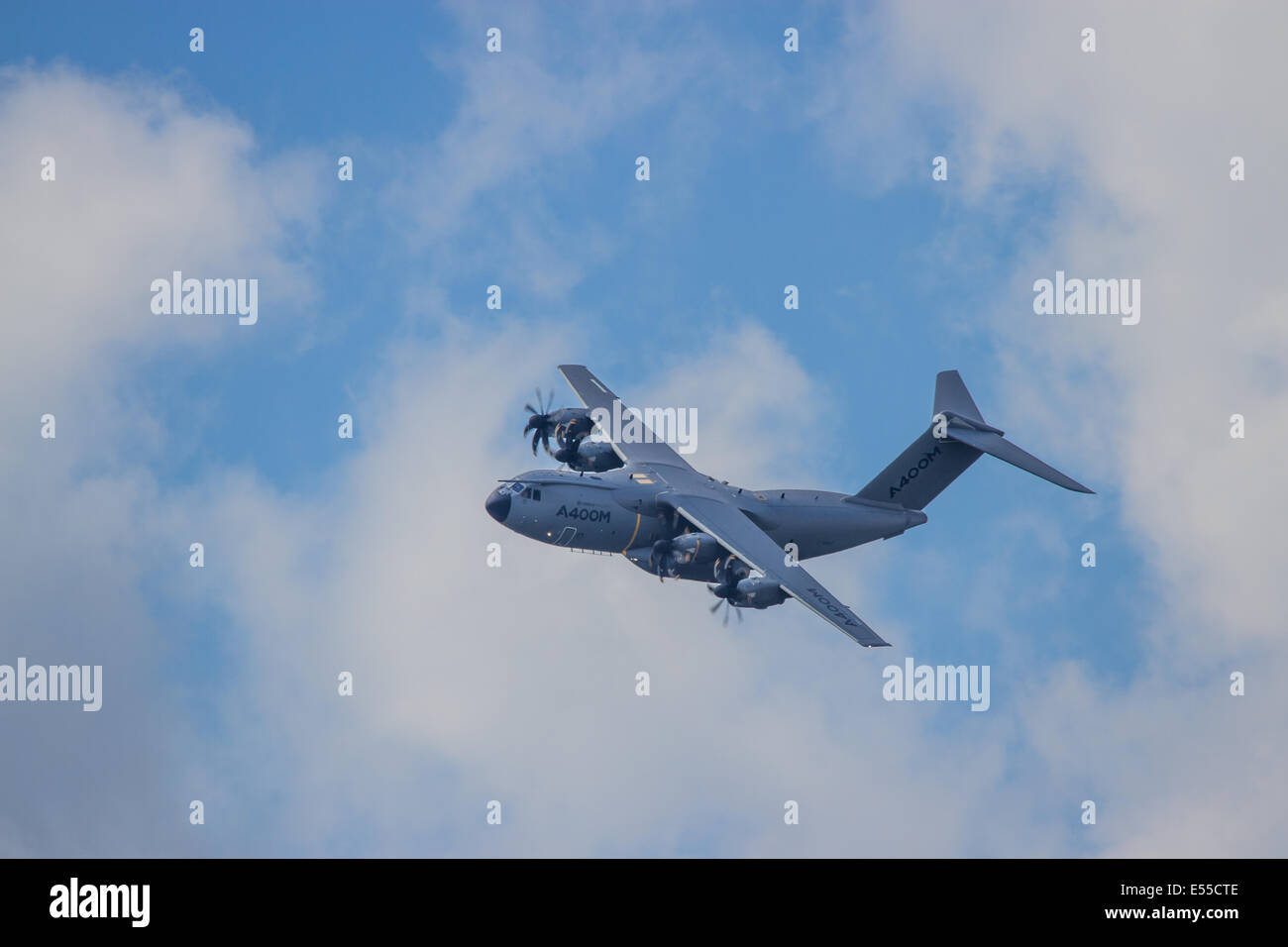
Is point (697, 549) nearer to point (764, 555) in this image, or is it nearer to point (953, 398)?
point (764, 555)

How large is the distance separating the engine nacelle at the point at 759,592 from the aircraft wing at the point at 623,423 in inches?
355

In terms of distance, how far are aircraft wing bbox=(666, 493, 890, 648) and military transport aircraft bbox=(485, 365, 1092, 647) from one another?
6cm

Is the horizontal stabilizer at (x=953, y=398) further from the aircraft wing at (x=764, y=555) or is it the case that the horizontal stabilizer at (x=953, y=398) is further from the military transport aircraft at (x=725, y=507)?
the aircraft wing at (x=764, y=555)

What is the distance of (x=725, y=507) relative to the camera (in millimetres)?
62125

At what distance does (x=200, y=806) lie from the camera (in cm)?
5228

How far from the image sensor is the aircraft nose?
196 ft

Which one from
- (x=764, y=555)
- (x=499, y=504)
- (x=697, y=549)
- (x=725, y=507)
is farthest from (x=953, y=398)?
(x=499, y=504)

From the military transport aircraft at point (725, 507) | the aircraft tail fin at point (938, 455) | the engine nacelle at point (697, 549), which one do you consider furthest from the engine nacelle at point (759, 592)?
the aircraft tail fin at point (938, 455)

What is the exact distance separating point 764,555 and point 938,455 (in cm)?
1092

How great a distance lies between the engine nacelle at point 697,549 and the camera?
196 ft

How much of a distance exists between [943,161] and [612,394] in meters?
18.8

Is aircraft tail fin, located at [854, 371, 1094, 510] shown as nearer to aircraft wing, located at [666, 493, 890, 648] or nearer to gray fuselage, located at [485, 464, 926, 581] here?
gray fuselage, located at [485, 464, 926, 581]
